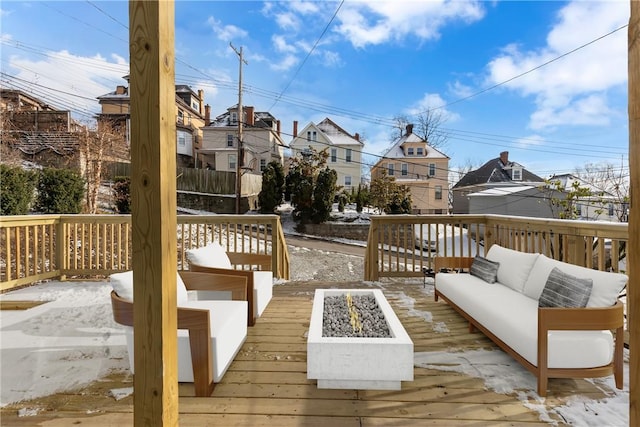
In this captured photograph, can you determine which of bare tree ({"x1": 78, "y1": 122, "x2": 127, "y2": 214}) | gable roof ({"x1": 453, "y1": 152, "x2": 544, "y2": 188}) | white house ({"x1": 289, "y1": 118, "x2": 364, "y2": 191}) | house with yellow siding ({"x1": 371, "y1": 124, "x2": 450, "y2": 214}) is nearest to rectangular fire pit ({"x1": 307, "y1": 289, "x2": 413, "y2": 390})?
bare tree ({"x1": 78, "y1": 122, "x2": 127, "y2": 214})

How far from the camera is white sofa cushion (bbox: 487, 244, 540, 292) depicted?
2934 millimetres

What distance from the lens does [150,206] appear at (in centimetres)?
108

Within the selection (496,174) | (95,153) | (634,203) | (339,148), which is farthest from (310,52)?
(496,174)

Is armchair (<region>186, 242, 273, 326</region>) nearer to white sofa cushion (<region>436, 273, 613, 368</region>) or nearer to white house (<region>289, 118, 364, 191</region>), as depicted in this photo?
white sofa cushion (<region>436, 273, 613, 368</region>)

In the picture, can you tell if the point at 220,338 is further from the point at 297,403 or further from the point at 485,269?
the point at 485,269

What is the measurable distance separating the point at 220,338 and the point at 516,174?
84.5 feet

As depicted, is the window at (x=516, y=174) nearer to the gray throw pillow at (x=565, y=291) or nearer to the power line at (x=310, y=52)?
the power line at (x=310, y=52)

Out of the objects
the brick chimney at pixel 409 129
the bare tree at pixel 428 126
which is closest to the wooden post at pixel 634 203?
the brick chimney at pixel 409 129

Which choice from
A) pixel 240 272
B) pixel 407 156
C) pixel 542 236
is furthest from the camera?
pixel 407 156

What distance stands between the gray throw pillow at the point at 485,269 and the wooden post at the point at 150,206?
317 centimetres

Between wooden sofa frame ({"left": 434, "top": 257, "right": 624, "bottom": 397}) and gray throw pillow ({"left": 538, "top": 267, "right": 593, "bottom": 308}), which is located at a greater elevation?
gray throw pillow ({"left": 538, "top": 267, "right": 593, "bottom": 308})

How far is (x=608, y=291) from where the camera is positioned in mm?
2031

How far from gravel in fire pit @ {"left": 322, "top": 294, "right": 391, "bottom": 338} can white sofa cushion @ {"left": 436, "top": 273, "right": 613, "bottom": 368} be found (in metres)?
0.85

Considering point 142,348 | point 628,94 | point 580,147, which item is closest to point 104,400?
point 142,348
